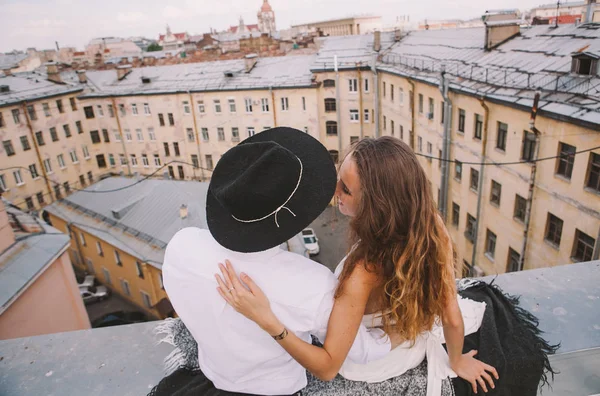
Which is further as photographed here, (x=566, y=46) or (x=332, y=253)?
(x=332, y=253)

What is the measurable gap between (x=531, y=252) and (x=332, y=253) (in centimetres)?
1208

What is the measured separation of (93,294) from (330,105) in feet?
60.0

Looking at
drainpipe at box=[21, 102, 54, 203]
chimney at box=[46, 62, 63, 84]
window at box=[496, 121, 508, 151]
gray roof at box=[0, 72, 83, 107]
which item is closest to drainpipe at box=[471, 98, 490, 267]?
window at box=[496, 121, 508, 151]

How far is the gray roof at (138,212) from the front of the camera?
16.5 m

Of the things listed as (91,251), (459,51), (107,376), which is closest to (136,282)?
(91,251)

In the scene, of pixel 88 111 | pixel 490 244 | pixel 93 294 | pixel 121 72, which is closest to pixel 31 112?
pixel 88 111

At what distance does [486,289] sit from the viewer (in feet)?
9.84

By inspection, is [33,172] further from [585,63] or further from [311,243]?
[585,63]

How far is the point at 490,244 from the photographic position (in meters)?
16.6

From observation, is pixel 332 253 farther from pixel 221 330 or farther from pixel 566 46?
pixel 221 330

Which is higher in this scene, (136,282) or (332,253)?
(136,282)

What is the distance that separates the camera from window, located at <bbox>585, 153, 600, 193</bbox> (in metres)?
11.2

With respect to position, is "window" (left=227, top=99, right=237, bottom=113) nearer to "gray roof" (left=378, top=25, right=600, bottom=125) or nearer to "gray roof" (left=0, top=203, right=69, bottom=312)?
"gray roof" (left=378, top=25, right=600, bottom=125)

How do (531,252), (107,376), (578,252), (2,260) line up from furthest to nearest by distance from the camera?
(531,252) < (578,252) < (2,260) < (107,376)
